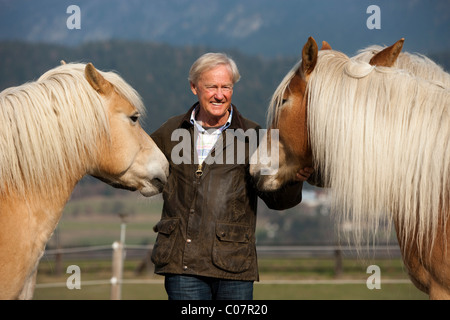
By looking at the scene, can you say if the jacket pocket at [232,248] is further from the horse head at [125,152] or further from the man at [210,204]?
A: the horse head at [125,152]

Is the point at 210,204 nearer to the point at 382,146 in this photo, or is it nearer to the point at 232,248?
the point at 232,248

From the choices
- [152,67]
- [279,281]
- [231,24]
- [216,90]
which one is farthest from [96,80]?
[231,24]

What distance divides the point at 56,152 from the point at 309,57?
57.7 inches

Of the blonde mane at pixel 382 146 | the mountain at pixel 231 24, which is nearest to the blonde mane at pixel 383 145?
the blonde mane at pixel 382 146

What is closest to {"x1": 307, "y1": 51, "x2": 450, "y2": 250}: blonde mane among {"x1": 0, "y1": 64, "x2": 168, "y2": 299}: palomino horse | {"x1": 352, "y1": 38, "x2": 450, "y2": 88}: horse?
{"x1": 352, "y1": 38, "x2": 450, "y2": 88}: horse

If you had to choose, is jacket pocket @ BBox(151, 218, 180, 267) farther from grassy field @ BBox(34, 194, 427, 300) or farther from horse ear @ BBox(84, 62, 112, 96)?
horse ear @ BBox(84, 62, 112, 96)

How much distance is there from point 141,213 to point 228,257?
5947 centimetres

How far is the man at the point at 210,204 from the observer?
2.82 m

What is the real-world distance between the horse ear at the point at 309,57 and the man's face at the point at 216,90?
48 centimetres

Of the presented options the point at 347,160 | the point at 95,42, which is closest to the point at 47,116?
the point at 347,160

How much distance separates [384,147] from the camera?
2.52 m

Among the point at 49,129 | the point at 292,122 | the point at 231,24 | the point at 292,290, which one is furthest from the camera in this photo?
the point at 231,24

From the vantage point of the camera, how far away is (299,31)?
17988cm
